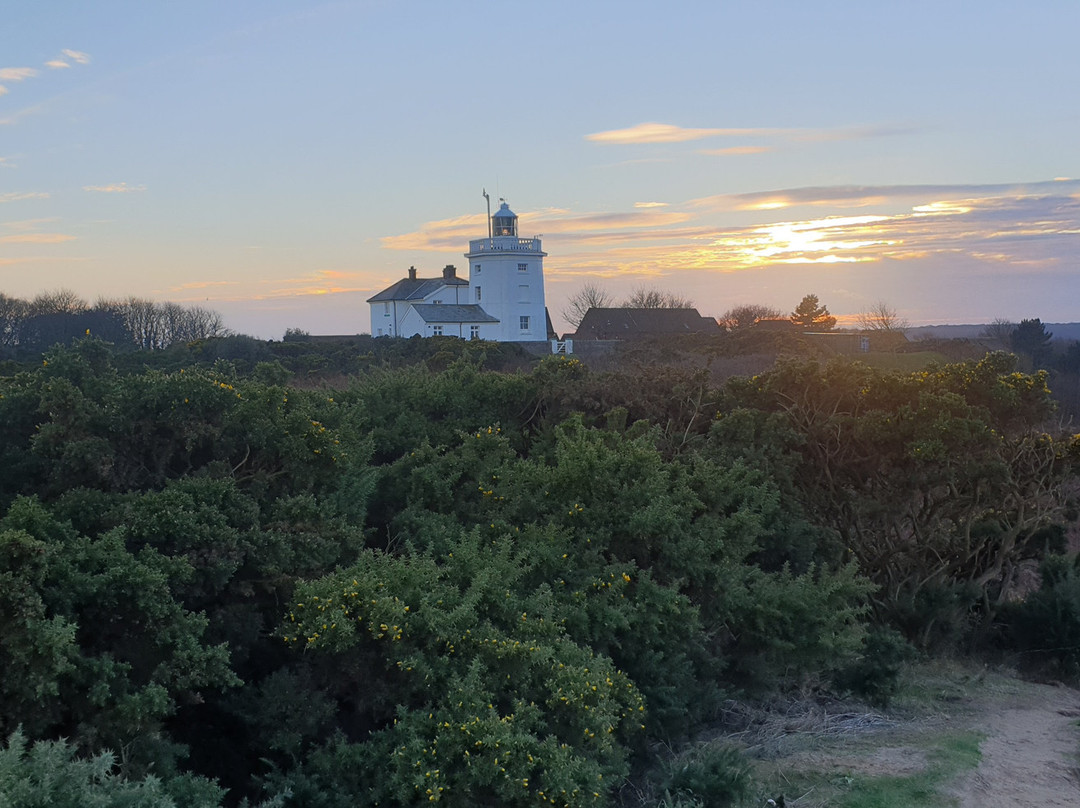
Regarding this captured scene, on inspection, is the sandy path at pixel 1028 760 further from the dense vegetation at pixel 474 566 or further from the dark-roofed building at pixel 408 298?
the dark-roofed building at pixel 408 298

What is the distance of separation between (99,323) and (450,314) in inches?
791

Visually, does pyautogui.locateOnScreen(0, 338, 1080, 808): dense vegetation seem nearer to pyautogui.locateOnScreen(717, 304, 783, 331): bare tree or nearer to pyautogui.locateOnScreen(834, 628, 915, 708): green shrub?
pyautogui.locateOnScreen(834, 628, 915, 708): green shrub

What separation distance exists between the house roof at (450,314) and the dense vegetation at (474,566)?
138ft

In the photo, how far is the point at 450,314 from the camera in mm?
56719

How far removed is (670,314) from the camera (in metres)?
66.4

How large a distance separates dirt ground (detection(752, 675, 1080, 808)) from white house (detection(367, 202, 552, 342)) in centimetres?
4662

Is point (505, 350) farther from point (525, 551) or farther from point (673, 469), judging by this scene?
point (525, 551)

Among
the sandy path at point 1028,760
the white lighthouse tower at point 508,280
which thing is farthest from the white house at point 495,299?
the sandy path at point 1028,760

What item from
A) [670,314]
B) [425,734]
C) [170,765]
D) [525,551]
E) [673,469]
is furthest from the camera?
[670,314]

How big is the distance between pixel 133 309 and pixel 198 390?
1661 inches

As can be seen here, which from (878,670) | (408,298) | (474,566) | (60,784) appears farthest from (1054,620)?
(408,298)

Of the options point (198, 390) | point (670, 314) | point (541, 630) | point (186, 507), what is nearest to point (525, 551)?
point (541, 630)

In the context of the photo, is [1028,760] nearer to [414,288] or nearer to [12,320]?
[12,320]

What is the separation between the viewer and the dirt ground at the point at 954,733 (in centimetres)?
817
